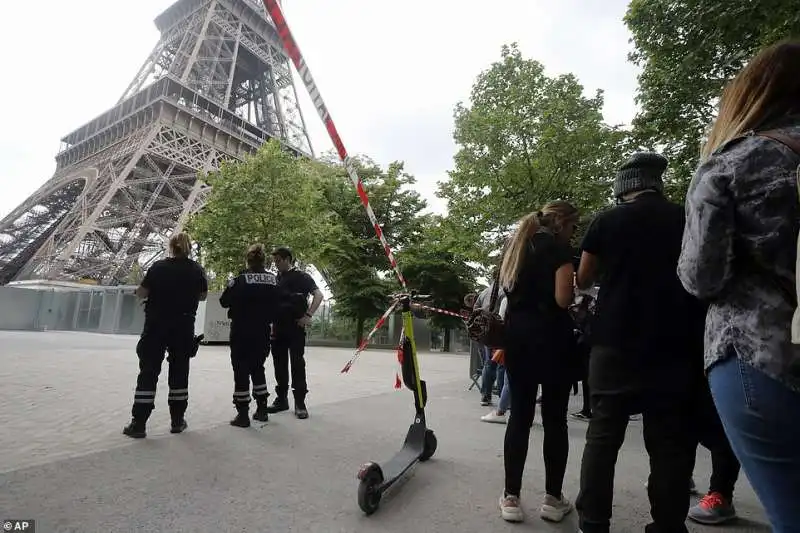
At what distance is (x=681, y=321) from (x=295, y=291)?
13.6 feet

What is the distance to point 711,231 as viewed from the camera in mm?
1302

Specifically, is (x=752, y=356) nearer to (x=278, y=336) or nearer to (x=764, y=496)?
(x=764, y=496)

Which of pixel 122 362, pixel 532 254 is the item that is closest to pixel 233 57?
pixel 122 362

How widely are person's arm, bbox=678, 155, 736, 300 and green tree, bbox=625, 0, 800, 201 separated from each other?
7335 millimetres

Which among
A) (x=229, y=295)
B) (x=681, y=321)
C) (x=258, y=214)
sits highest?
(x=258, y=214)

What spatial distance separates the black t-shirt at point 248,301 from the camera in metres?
4.89

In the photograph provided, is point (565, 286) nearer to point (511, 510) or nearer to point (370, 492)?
point (511, 510)

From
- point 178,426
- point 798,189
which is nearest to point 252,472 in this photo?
point 178,426

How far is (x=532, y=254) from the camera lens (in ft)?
8.77

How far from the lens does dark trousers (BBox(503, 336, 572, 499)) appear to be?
259 cm

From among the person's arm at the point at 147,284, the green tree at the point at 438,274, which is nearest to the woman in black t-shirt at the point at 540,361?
the person's arm at the point at 147,284

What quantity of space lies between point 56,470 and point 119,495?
0.72m

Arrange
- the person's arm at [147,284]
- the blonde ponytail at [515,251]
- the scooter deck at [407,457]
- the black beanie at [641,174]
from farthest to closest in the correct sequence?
the person's arm at [147,284] → the scooter deck at [407,457] → the blonde ponytail at [515,251] → the black beanie at [641,174]

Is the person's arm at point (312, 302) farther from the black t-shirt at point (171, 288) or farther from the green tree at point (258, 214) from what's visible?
the green tree at point (258, 214)
